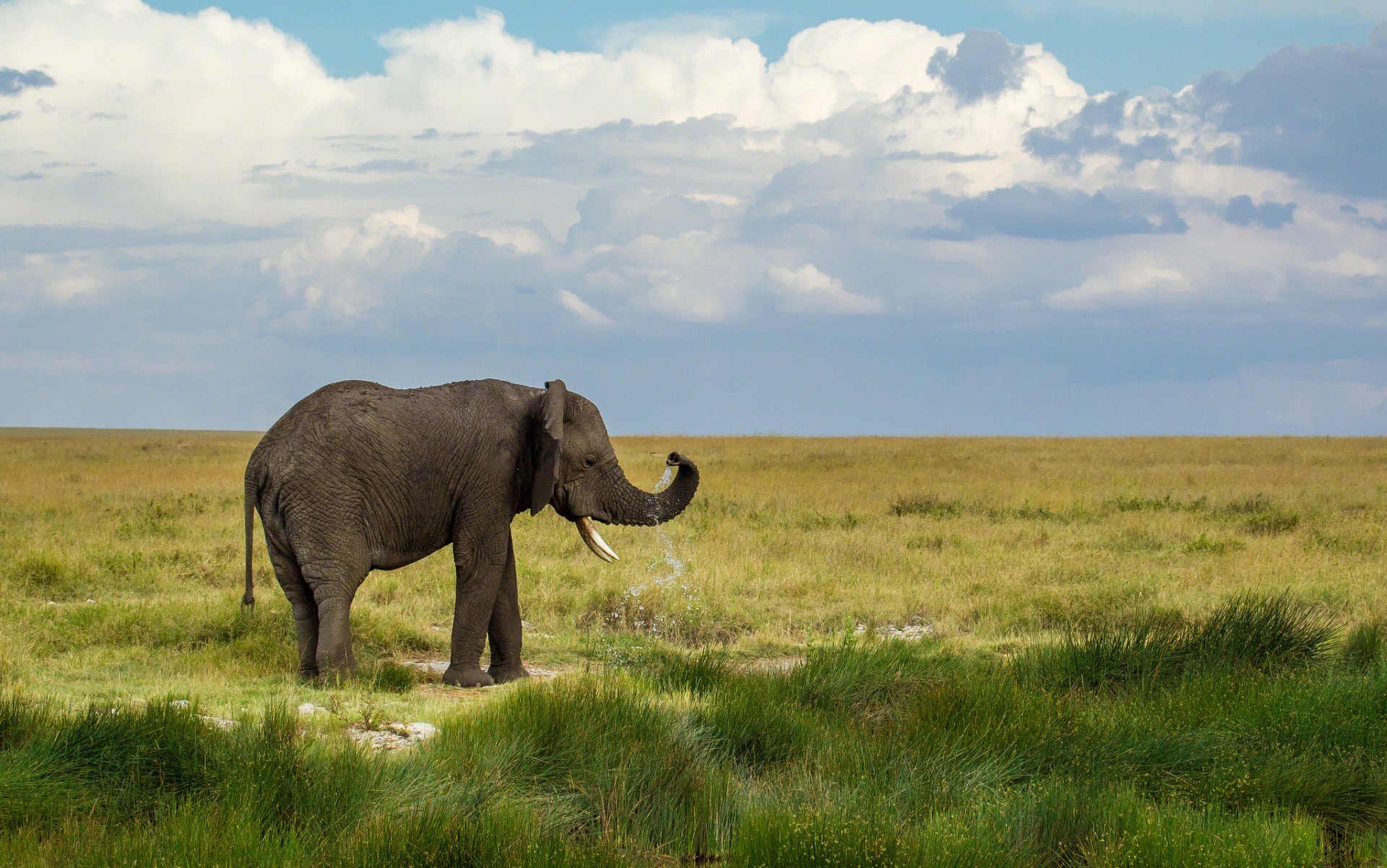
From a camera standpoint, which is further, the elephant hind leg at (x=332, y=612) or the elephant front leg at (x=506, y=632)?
the elephant front leg at (x=506, y=632)

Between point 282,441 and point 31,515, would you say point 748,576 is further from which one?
point 31,515

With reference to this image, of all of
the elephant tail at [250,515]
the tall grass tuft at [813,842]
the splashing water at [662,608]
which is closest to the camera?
the tall grass tuft at [813,842]

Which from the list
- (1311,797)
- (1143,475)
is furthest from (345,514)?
(1143,475)

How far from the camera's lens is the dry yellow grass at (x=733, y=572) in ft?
38.2

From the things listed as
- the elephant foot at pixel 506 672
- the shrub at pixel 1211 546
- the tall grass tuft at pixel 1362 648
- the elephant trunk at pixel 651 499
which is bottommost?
the elephant foot at pixel 506 672

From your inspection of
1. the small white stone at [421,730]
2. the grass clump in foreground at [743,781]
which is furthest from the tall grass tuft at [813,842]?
the small white stone at [421,730]

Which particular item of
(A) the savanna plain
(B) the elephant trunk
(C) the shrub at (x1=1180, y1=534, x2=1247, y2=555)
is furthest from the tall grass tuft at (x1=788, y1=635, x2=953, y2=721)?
(C) the shrub at (x1=1180, y1=534, x2=1247, y2=555)

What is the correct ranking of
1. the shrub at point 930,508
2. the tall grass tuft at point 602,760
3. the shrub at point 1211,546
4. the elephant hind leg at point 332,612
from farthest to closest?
the shrub at point 930,508 → the shrub at point 1211,546 → the elephant hind leg at point 332,612 → the tall grass tuft at point 602,760

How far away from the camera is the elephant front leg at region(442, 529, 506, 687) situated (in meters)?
10.0

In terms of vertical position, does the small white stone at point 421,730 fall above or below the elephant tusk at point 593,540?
below

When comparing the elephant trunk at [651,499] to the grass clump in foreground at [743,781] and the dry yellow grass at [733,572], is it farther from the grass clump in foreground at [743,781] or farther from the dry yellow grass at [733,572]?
the dry yellow grass at [733,572]

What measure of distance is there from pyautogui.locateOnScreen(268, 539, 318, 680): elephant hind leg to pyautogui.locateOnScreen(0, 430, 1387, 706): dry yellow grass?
17.7 inches

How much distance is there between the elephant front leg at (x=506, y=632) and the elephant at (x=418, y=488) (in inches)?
0.7

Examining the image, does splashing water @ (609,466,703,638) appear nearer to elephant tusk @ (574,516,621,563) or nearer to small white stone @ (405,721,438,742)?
elephant tusk @ (574,516,621,563)
